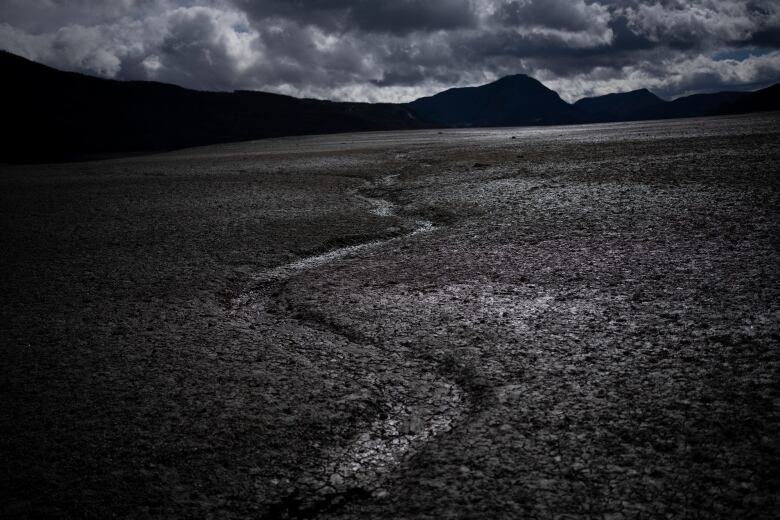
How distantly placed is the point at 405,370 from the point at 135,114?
11871cm


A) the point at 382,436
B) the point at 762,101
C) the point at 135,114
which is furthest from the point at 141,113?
the point at 762,101

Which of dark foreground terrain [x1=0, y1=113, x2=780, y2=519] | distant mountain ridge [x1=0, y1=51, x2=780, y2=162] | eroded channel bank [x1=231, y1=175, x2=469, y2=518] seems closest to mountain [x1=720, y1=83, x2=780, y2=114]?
distant mountain ridge [x1=0, y1=51, x2=780, y2=162]

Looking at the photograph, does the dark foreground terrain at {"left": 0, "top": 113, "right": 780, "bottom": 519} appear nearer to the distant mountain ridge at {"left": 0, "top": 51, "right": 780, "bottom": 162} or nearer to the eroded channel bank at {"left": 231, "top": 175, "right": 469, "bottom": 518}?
the eroded channel bank at {"left": 231, "top": 175, "right": 469, "bottom": 518}

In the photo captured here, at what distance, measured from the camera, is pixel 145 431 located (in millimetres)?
1784

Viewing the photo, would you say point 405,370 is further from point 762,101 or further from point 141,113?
point 762,101

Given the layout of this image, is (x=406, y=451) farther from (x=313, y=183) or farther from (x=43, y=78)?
(x=43, y=78)

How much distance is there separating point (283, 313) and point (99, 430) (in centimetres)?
118

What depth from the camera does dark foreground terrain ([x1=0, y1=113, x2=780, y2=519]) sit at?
4.75 feet

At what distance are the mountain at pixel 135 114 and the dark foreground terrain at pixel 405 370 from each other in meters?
67.4

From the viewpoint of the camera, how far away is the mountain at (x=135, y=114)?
76.0 metres

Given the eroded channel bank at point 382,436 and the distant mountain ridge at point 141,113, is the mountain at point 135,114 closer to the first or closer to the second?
the distant mountain ridge at point 141,113

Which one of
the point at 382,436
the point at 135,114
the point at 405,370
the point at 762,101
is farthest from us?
the point at 762,101

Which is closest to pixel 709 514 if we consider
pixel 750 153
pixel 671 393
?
pixel 671 393

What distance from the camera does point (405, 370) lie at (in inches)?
84.2
